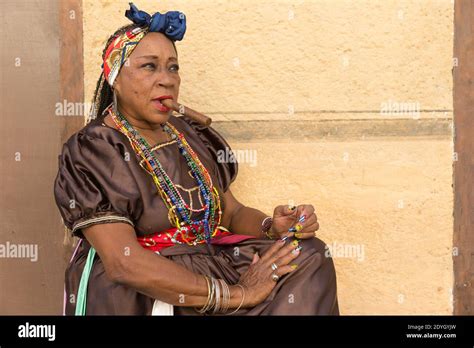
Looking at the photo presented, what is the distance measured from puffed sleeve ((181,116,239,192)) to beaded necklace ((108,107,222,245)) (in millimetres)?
206

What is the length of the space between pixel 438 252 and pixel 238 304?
1.37 m

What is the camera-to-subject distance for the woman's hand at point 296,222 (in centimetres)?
334

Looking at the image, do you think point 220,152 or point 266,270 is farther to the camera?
point 220,152

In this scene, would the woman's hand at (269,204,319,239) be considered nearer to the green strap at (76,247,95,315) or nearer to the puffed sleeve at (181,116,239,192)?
the puffed sleeve at (181,116,239,192)

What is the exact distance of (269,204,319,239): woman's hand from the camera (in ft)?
11.0

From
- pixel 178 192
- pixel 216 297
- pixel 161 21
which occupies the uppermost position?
pixel 161 21

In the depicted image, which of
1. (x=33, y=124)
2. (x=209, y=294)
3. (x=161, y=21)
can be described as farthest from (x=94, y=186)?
(x=33, y=124)

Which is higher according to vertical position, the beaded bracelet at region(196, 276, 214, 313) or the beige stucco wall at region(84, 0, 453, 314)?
the beige stucco wall at region(84, 0, 453, 314)

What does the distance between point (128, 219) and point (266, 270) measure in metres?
0.57

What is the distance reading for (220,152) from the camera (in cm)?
375

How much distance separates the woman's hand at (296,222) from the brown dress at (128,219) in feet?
0.16

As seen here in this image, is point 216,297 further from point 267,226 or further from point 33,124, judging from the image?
point 33,124

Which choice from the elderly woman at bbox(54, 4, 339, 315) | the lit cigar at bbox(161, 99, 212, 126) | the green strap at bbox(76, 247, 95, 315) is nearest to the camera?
the elderly woman at bbox(54, 4, 339, 315)

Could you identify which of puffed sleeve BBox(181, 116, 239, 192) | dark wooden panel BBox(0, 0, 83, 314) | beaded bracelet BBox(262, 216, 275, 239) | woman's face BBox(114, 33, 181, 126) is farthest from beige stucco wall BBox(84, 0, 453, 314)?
woman's face BBox(114, 33, 181, 126)
